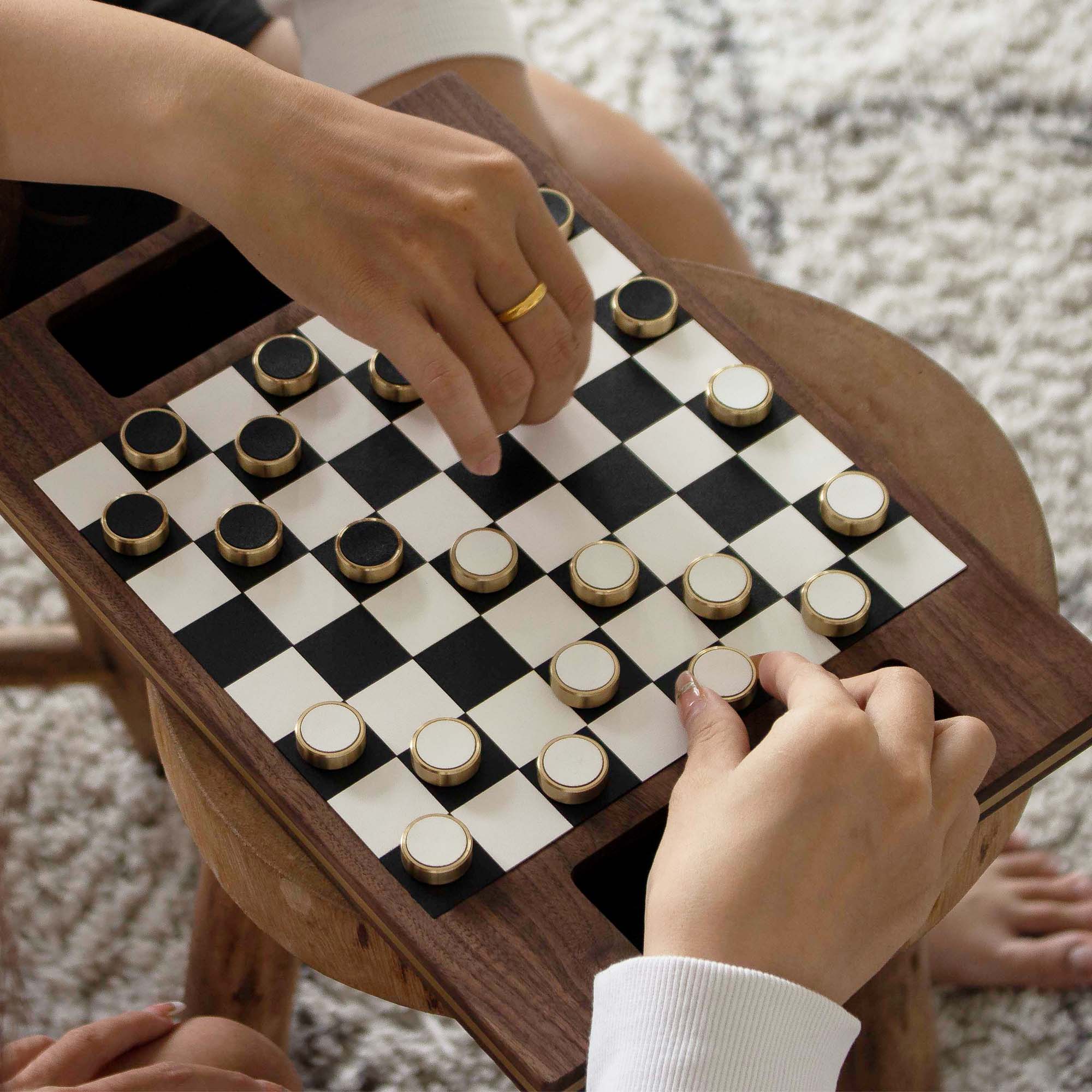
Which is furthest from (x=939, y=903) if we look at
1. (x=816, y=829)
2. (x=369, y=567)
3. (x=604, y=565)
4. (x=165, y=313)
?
(x=165, y=313)

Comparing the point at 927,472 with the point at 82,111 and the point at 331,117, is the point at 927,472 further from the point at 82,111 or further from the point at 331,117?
the point at 82,111

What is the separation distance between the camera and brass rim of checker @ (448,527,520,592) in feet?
2.85

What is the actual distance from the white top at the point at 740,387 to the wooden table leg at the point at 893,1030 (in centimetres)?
55

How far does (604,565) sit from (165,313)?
41 cm

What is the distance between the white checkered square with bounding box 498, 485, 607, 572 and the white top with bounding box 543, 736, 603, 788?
5.0 inches

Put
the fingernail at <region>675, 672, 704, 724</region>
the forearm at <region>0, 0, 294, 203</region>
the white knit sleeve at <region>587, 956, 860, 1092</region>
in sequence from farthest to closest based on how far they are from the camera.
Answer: the forearm at <region>0, 0, 294, 203</region> < the fingernail at <region>675, 672, 704, 724</region> < the white knit sleeve at <region>587, 956, 860, 1092</region>

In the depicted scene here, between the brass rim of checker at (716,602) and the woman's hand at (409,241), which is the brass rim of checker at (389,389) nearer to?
the woman's hand at (409,241)

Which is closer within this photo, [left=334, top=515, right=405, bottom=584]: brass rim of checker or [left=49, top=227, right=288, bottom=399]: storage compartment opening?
[left=334, top=515, right=405, bottom=584]: brass rim of checker

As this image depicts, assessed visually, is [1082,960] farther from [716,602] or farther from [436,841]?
[436,841]

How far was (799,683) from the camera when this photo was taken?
0.79m

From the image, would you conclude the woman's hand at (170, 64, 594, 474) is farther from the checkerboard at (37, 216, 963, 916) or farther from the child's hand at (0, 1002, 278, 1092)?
the child's hand at (0, 1002, 278, 1092)

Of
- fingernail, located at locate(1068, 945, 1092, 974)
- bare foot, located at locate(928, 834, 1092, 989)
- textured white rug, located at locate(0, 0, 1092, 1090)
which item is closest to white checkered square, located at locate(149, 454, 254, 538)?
textured white rug, located at locate(0, 0, 1092, 1090)

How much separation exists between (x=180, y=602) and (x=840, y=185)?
1.27m

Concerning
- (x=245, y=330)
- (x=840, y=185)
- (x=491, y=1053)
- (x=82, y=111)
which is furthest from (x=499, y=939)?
(x=840, y=185)
